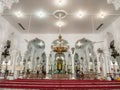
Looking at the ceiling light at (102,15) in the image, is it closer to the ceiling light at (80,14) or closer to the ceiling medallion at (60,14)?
the ceiling light at (80,14)

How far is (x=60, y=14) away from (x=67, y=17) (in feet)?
2.47

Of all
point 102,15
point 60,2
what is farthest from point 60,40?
point 102,15

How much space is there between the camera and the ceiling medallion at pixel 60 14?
8.23 meters

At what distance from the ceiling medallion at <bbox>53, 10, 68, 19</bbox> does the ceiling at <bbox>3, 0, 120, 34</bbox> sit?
24 cm

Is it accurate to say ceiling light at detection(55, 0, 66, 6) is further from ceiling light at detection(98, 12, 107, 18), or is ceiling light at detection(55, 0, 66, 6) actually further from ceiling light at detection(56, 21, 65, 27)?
ceiling light at detection(98, 12, 107, 18)

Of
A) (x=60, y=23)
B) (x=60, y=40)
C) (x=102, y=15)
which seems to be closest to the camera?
(x=60, y=40)

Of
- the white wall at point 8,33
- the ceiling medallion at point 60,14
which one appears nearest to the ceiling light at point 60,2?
the ceiling medallion at point 60,14

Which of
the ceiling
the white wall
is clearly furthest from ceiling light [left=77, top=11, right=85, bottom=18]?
the white wall

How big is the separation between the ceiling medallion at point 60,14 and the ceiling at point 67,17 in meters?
0.24

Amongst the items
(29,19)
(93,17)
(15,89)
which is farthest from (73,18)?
(15,89)

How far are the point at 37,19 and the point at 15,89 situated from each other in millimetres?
7816

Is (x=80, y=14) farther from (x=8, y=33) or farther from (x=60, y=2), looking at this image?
(x=8, y=33)

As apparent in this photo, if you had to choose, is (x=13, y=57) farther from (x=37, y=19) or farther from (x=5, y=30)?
(x=37, y=19)

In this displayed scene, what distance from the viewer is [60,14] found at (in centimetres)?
859
